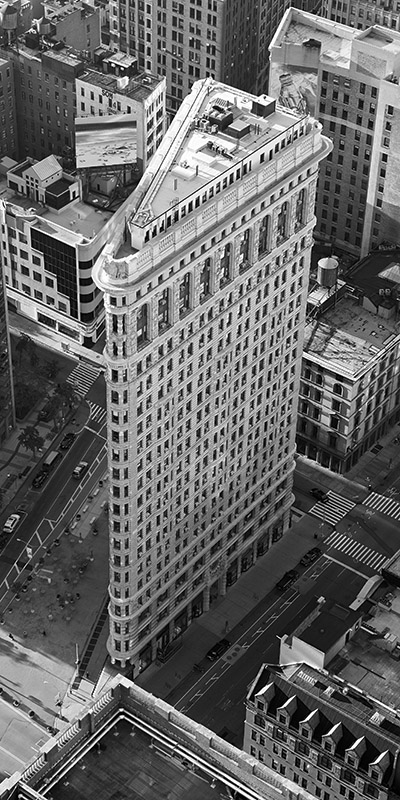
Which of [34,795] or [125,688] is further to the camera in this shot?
[125,688]

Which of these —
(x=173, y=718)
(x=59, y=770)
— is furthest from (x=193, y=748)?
(x=59, y=770)

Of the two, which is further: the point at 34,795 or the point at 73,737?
the point at 73,737

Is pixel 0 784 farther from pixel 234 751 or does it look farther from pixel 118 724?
pixel 234 751

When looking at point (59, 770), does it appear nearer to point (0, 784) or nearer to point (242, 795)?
point (0, 784)

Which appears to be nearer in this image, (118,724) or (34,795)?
(34,795)

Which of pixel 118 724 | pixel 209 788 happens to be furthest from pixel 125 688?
pixel 209 788

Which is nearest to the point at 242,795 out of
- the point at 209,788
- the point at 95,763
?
the point at 209,788

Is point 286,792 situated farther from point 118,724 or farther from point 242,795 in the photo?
point 118,724
